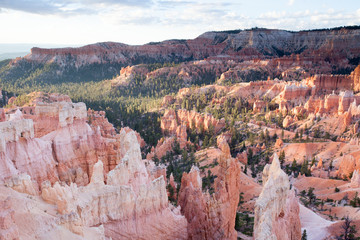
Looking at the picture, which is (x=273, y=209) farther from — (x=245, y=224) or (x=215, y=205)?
(x=245, y=224)

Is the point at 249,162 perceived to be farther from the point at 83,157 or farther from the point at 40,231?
the point at 40,231

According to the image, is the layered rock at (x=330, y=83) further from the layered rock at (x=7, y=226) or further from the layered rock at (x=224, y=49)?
the layered rock at (x=7, y=226)

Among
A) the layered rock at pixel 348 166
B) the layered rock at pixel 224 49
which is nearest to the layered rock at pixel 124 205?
the layered rock at pixel 348 166

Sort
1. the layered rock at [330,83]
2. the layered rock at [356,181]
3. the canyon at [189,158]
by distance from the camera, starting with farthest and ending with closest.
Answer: the layered rock at [330,83]
the layered rock at [356,181]
the canyon at [189,158]

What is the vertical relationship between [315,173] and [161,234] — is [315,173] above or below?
below

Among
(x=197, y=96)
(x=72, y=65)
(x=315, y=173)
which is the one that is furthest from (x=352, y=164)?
(x=72, y=65)

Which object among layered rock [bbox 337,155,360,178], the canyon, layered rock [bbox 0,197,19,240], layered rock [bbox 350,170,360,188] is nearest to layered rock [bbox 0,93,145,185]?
the canyon

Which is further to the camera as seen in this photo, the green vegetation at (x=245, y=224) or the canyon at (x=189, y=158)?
the green vegetation at (x=245, y=224)

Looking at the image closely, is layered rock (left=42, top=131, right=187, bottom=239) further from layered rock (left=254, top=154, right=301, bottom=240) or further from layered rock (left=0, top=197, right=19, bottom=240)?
layered rock (left=254, top=154, right=301, bottom=240)
